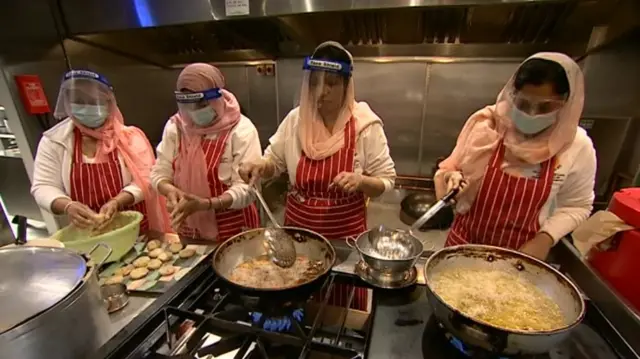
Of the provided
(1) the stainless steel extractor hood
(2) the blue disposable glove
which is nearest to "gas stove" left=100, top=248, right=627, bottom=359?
(2) the blue disposable glove

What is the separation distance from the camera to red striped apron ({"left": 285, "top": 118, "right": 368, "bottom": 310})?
127 centimetres

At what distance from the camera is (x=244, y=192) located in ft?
4.47

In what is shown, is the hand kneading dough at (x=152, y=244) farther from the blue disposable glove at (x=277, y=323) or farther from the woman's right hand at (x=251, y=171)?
the blue disposable glove at (x=277, y=323)

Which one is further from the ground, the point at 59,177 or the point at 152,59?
the point at 152,59

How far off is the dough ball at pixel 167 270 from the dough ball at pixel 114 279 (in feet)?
0.34

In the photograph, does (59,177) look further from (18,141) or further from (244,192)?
(18,141)

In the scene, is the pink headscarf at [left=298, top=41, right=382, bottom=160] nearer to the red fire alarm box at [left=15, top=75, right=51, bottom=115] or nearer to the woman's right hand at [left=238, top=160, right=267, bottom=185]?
the woman's right hand at [left=238, top=160, right=267, bottom=185]

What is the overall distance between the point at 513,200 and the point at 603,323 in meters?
0.49

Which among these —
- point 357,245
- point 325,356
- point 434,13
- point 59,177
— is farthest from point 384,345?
point 434,13

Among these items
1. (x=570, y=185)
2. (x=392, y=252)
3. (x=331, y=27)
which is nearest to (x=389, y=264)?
(x=392, y=252)

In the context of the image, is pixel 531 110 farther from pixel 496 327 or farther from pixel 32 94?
pixel 32 94

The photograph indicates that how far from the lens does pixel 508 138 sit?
1095mm

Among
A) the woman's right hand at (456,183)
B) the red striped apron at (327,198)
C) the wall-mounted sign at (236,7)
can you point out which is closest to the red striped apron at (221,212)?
the red striped apron at (327,198)

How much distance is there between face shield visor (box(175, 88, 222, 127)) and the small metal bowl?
74cm
